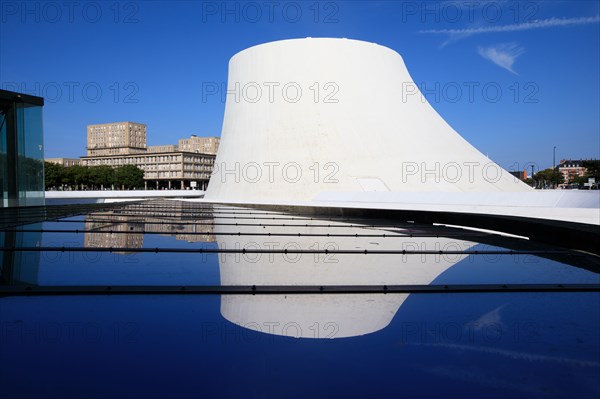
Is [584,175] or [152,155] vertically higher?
[152,155]

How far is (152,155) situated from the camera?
2891 inches

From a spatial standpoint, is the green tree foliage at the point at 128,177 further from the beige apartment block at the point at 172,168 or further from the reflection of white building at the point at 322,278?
the reflection of white building at the point at 322,278

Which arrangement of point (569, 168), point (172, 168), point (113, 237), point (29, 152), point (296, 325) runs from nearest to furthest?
point (296, 325) → point (113, 237) → point (29, 152) → point (172, 168) → point (569, 168)

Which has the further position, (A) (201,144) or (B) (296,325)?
(A) (201,144)

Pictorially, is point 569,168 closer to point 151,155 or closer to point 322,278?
point 151,155

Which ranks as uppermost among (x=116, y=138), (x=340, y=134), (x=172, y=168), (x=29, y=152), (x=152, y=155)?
(x=116, y=138)

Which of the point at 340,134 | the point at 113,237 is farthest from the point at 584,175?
the point at 113,237

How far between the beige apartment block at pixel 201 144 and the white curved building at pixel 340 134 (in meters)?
72.0

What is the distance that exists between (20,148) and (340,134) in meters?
10.4

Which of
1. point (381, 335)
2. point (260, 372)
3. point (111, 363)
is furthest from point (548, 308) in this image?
point (111, 363)

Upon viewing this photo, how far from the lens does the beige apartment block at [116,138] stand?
282 feet

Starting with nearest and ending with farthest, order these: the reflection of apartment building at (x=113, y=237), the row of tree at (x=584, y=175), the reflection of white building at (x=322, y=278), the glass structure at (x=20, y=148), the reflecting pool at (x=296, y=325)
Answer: the reflecting pool at (x=296, y=325), the reflection of white building at (x=322, y=278), the reflection of apartment building at (x=113, y=237), the glass structure at (x=20, y=148), the row of tree at (x=584, y=175)

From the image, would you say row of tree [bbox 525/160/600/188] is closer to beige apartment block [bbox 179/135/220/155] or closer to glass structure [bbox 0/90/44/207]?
glass structure [bbox 0/90/44/207]

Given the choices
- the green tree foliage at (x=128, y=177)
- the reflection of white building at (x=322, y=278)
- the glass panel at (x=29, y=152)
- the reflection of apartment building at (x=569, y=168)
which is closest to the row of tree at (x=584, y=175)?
the reflection of apartment building at (x=569, y=168)
